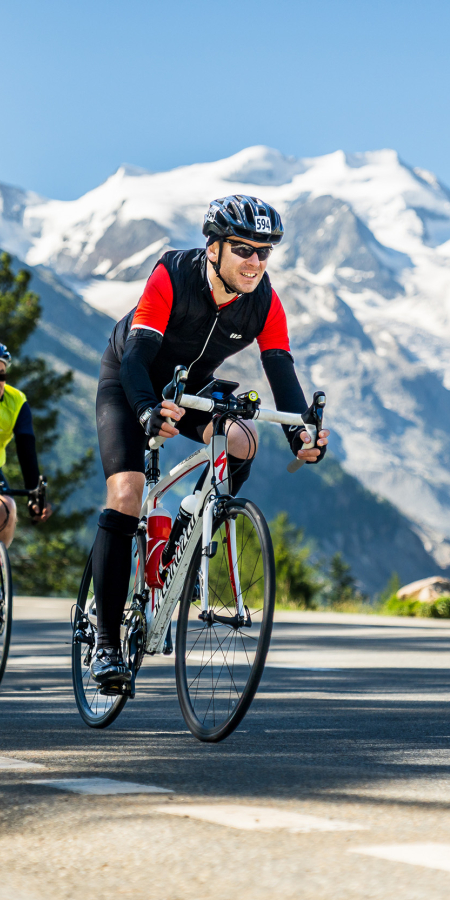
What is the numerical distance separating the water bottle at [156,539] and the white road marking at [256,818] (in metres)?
1.82

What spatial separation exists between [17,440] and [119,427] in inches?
→ 79.8

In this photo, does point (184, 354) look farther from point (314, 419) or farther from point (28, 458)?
point (28, 458)

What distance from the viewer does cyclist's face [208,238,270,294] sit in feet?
14.8

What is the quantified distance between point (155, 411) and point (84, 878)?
83.0 inches

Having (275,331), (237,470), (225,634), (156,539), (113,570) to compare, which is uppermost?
(275,331)

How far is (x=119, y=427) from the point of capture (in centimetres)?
473

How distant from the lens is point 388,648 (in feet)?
33.0

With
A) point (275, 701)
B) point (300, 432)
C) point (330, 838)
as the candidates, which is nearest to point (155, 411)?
point (300, 432)

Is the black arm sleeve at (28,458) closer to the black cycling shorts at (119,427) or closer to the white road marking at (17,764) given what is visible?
the black cycling shorts at (119,427)

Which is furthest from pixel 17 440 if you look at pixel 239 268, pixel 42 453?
pixel 42 453

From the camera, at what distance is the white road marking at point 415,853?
233cm

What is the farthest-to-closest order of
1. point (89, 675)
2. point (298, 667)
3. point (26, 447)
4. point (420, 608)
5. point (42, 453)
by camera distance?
point (42, 453)
point (420, 608)
point (298, 667)
point (26, 447)
point (89, 675)

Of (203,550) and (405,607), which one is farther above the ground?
(405,607)

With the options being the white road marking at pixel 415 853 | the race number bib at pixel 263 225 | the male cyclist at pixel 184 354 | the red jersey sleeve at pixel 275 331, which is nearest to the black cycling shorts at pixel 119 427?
the male cyclist at pixel 184 354
